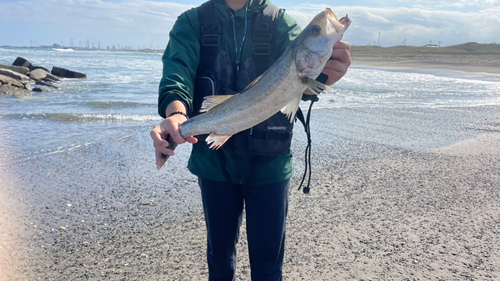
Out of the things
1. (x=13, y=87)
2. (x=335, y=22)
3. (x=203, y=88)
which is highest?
(x=335, y=22)

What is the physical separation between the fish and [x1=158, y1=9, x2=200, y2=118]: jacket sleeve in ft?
0.87

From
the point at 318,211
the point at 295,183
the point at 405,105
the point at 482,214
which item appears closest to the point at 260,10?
the point at 318,211

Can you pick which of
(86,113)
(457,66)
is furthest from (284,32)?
(457,66)

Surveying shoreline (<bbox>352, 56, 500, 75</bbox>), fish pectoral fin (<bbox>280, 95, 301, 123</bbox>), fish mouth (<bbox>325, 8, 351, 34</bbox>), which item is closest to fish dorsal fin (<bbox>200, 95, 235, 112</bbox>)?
fish pectoral fin (<bbox>280, 95, 301, 123</bbox>)

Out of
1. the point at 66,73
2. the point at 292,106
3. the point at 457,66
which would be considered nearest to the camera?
the point at 292,106

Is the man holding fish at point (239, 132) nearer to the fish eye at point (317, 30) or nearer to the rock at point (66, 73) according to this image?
the fish eye at point (317, 30)

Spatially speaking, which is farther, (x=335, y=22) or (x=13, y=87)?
(x=13, y=87)

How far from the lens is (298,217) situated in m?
4.75

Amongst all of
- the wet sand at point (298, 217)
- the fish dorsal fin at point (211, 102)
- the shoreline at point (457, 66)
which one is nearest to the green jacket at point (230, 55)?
the fish dorsal fin at point (211, 102)

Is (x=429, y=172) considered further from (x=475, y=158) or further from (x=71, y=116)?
(x=71, y=116)

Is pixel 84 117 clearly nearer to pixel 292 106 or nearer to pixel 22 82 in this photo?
pixel 22 82

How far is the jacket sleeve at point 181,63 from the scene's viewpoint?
2.30m

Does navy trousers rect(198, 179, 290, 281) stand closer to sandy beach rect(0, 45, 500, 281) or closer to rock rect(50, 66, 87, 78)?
sandy beach rect(0, 45, 500, 281)

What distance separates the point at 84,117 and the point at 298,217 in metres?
9.30
